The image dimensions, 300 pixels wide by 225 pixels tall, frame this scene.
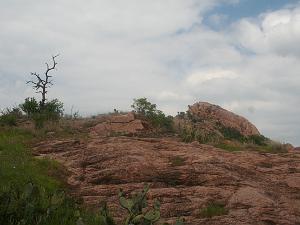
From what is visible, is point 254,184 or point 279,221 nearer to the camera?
point 279,221

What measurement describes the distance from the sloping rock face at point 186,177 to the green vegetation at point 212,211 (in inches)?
5.5

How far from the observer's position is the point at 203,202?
37.9ft

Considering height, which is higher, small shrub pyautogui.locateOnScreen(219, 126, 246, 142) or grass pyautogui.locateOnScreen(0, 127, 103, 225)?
small shrub pyautogui.locateOnScreen(219, 126, 246, 142)

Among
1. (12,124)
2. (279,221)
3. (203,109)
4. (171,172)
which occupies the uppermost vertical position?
(203,109)

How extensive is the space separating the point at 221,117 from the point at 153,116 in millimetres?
7592

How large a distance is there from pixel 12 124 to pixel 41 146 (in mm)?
5782

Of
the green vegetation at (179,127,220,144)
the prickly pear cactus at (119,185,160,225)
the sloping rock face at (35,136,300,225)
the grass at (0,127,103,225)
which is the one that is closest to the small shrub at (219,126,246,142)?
the green vegetation at (179,127,220,144)

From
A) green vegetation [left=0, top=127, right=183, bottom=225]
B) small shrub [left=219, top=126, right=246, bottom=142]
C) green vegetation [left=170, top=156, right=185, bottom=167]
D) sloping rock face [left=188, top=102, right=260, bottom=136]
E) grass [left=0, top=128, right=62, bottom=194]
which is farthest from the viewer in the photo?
sloping rock face [left=188, top=102, right=260, bottom=136]

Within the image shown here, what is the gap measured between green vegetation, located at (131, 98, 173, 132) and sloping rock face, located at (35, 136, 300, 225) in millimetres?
7592

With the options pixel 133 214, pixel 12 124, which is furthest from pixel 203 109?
pixel 133 214

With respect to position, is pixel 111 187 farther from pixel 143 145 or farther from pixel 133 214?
pixel 133 214

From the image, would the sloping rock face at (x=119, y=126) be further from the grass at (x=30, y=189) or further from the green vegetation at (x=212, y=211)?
the green vegetation at (x=212, y=211)

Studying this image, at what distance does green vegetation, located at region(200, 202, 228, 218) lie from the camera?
35.5 ft

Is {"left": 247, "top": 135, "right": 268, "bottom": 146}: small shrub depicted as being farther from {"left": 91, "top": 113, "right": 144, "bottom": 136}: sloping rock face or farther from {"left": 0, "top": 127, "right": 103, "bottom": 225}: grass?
{"left": 0, "top": 127, "right": 103, "bottom": 225}: grass
